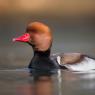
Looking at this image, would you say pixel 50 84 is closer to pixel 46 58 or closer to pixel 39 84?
pixel 39 84

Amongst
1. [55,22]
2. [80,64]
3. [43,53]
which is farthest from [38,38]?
[55,22]

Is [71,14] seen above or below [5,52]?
above

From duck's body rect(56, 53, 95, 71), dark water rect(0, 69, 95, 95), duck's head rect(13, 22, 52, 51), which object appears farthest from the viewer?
duck's head rect(13, 22, 52, 51)

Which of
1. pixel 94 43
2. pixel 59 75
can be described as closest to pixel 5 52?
pixel 94 43

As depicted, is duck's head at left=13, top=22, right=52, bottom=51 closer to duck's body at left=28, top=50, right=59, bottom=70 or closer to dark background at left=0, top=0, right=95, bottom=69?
duck's body at left=28, top=50, right=59, bottom=70

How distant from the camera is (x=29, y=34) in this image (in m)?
1.56

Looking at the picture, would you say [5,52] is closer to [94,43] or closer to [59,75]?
[94,43]

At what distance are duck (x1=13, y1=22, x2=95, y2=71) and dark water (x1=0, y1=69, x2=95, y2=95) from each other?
90 mm

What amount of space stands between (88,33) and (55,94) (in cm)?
102

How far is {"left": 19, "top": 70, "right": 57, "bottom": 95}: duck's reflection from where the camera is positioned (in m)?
0.99

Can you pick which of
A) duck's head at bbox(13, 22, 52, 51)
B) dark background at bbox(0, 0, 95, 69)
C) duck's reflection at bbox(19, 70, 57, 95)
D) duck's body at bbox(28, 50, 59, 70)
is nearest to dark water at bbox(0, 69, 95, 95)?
duck's reflection at bbox(19, 70, 57, 95)

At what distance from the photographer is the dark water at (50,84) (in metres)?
0.99

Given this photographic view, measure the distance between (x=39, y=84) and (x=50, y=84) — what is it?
1.0 inches

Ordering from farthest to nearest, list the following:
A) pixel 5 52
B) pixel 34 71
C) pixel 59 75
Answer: pixel 5 52 → pixel 34 71 → pixel 59 75
